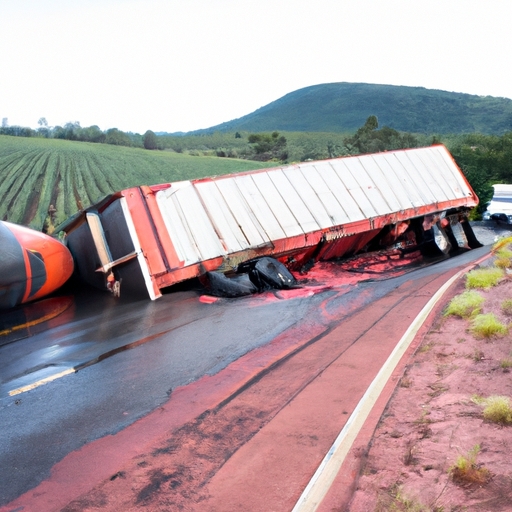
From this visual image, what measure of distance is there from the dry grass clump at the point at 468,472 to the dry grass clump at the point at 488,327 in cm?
273

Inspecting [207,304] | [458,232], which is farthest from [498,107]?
[207,304]

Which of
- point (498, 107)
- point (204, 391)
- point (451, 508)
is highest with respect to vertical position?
point (498, 107)

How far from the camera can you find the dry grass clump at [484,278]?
8.71m

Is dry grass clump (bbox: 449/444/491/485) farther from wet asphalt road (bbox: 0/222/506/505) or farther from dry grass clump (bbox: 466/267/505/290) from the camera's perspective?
dry grass clump (bbox: 466/267/505/290)

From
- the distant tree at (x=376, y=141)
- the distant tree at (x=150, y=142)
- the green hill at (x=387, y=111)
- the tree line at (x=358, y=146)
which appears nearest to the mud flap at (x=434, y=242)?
the tree line at (x=358, y=146)

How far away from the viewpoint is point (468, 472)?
149 inches

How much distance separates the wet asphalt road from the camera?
5172mm

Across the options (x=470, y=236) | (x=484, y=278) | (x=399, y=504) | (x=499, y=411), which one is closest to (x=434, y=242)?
(x=470, y=236)

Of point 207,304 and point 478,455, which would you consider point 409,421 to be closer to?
point 478,455

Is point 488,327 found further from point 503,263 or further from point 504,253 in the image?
point 504,253

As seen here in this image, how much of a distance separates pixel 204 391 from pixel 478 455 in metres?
3.00

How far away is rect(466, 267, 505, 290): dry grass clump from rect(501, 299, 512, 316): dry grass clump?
1.12 m

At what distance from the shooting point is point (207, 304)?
10430mm

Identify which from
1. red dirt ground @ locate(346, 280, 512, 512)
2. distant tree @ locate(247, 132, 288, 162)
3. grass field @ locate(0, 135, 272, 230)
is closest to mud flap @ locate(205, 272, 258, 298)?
red dirt ground @ locate(346, 280, 512, 512)
